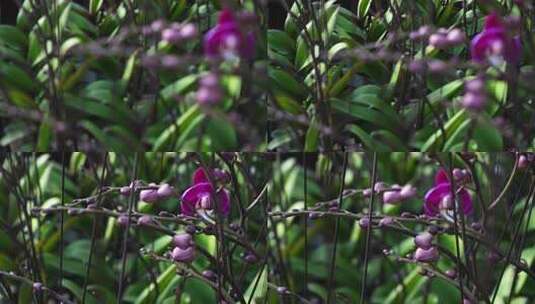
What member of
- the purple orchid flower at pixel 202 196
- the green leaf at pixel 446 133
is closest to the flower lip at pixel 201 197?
the purple orchid flower at pixel 202 196

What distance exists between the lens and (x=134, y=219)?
138 centimetres

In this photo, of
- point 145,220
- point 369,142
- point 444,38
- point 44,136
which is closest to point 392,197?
point 369,142

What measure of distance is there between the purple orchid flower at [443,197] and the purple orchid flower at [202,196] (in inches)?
11.3

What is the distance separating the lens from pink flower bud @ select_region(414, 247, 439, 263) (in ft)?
4.21

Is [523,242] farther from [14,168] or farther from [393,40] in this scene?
[14,168]

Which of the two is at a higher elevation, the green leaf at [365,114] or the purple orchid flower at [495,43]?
the purple orchid flower at [495,43]

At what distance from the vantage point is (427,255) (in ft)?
4.21

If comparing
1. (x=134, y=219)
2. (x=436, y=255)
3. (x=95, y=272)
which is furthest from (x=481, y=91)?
(x=95, y=272)

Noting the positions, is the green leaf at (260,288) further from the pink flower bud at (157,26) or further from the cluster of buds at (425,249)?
the pink flower bud at (157,26)

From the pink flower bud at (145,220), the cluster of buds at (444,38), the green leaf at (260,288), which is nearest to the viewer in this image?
the cluster of buds at (444,38)

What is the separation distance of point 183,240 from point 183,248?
0.02 m

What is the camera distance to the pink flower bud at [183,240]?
50.3 inches

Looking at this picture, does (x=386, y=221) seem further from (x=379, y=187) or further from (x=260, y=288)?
(x=260, y=288)

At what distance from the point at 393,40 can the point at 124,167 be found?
46cm
